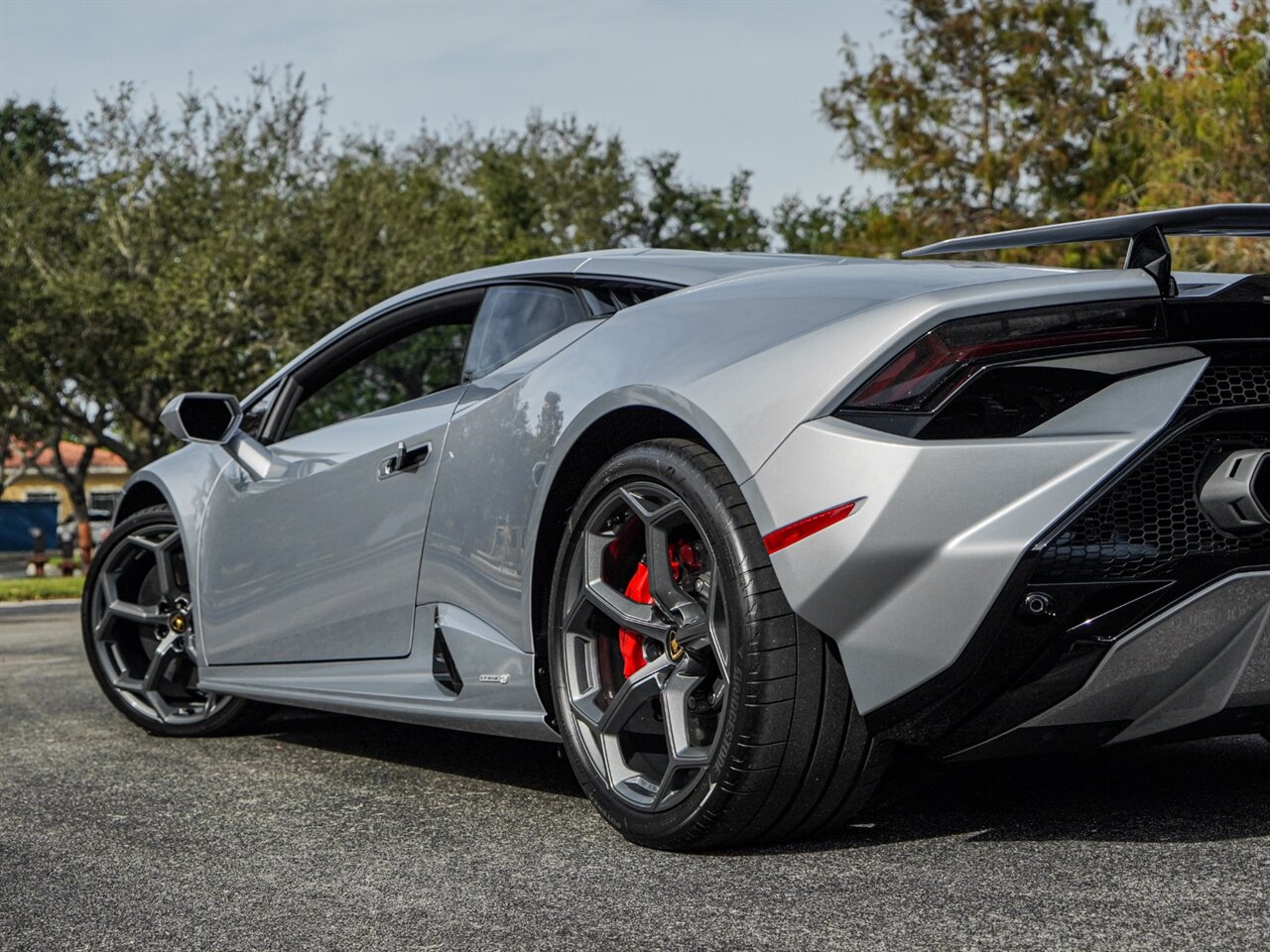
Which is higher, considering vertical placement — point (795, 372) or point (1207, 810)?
point (795, 372)

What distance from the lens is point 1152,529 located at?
102 inches

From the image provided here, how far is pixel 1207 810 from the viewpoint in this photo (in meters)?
3.15

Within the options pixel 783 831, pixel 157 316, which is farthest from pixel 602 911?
pixel 157 316

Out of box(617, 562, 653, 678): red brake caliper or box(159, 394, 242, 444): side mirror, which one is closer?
box(617, 562, 653, 678): red brake caliper

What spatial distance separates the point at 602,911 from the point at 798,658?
56cm

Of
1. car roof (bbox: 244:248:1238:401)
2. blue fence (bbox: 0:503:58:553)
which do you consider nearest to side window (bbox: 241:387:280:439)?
car roof (bbox: 244:248:1238:401)

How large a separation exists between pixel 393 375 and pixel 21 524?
4167 centimetres

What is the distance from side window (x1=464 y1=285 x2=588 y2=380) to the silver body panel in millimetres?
70

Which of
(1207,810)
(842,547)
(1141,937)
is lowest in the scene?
(1207,810)

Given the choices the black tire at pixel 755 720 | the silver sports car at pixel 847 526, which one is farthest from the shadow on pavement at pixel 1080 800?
the silver sports car at pixel 847 526

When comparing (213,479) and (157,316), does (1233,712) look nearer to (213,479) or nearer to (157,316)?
(213,479)

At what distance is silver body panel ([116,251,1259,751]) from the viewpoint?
2.54 m

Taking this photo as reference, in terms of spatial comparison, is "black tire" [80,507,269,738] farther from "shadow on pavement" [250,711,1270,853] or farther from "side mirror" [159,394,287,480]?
"shadow on pavement" [250,711,1270,853]

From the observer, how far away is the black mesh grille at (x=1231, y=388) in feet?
8.55
